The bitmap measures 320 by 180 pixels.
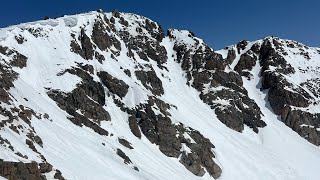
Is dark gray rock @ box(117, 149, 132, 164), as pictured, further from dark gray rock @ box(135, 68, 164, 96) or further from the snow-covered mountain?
dark gray rock @ box(135, 68, 164, 96)

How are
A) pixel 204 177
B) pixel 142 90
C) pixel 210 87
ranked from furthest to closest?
pixel 210 87, pixel 142 90, pixel 204 177

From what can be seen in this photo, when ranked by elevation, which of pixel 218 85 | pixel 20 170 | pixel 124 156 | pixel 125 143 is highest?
pixel 218 85

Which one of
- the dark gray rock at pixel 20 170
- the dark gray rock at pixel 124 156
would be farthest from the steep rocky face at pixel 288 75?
the dark gray rock at pixel 20 170

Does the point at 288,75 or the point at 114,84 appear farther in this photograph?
the point at 288,75

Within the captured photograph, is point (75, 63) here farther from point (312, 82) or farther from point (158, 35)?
point (312, 82)

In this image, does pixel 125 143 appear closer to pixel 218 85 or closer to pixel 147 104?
pixel 147 104

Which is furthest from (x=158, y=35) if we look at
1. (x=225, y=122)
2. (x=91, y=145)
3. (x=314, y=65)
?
(x=91, y=145)

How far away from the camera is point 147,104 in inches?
4331

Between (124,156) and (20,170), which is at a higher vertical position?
(124,156)

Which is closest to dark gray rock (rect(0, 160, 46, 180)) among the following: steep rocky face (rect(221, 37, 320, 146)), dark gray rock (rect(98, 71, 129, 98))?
dark gray rock (rect(98, 71, 129, 98))

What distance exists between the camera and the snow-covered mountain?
247 ft

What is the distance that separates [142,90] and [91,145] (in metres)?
34.4

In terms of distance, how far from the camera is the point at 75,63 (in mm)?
106938

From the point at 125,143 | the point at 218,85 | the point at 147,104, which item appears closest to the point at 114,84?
the point at 147,104
